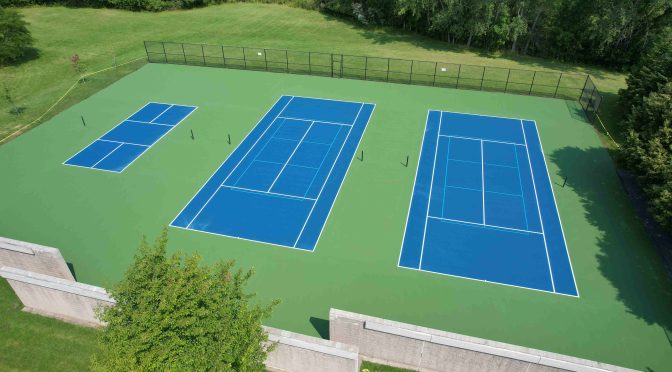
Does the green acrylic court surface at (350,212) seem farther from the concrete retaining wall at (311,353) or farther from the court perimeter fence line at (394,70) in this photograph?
the concrete retaining wall at (311,353)

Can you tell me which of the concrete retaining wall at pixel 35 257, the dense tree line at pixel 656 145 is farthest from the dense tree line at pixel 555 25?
the concrete retaining wall at pixel 35 257

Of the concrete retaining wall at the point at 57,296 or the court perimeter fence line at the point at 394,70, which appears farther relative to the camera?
the court perimeter fence line at the point at 394,70

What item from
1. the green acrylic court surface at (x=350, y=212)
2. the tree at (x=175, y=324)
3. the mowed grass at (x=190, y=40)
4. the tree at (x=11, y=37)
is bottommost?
the green acrylic court surface at (x=350, y=212)

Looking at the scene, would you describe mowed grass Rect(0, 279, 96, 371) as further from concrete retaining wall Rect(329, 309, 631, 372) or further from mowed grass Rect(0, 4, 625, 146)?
mowed grass Rect(0, 4, 625, 146)

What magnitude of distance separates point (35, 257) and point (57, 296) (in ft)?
6.94

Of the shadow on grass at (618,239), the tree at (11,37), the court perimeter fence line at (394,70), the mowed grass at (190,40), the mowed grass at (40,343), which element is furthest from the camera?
the tree at (11,37)

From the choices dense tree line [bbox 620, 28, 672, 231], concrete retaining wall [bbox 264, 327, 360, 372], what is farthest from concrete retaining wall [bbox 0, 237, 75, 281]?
dense tree line [bbox 620, 28, 672, 231]

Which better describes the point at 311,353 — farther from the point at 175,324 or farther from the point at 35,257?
the point at 35,257

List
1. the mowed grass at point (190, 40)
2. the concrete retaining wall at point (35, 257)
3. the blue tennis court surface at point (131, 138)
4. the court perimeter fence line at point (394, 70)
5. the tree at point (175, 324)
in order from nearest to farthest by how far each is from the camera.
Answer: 1. the tree at point (175, 324)
2. the concrete retaining wall at point (35, 257)
3. the blue tennis court surface at point (131, 138)
4. the court perimeter fence line at point (394, 70)
5. the mowed grass at point (190, 40)

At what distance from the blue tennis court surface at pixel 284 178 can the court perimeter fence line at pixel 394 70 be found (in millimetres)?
5707

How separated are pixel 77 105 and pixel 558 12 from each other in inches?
1456

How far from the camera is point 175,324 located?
824 centimetres

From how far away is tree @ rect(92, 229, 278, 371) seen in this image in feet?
26.5

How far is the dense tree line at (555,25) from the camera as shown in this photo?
31.7 metres
